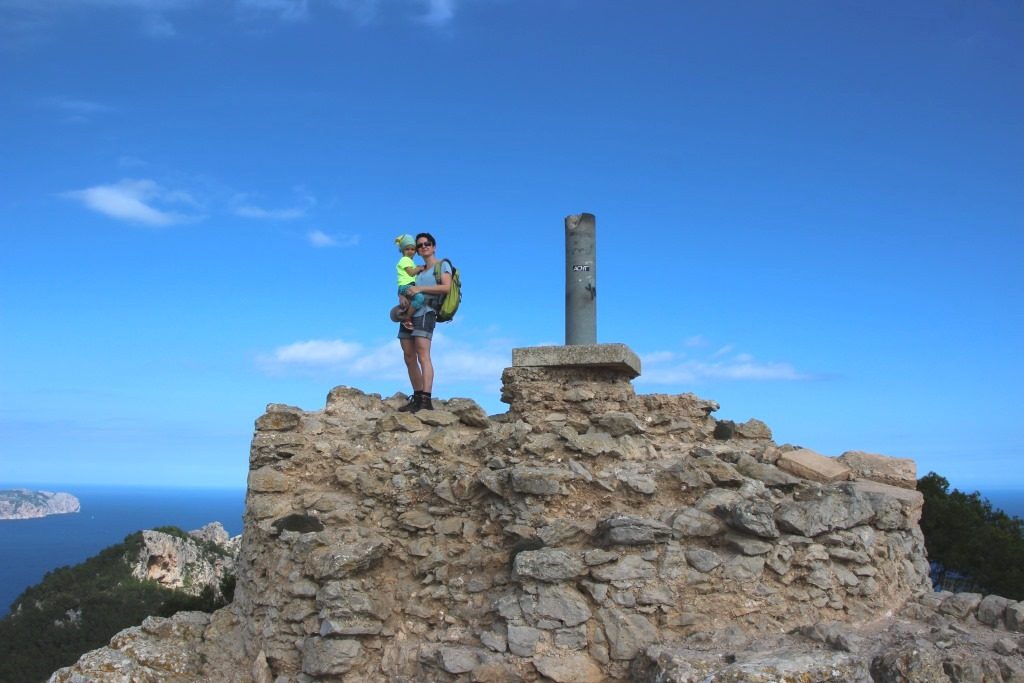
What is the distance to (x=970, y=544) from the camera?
1844 centimetres

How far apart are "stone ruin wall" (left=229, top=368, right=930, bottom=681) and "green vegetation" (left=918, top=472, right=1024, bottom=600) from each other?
37.7 ft

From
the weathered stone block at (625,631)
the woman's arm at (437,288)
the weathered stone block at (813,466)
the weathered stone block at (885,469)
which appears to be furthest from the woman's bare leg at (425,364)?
the weathered stone block at (885,469)

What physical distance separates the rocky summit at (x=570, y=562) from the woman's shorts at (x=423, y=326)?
4.17ft

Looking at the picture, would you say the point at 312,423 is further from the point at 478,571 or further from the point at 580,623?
the point at 580,623

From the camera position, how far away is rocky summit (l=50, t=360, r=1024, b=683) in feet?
22.6

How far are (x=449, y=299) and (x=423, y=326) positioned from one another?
0.50m

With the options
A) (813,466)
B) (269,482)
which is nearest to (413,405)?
(269,482)

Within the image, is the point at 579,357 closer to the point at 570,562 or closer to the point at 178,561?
the point at 570,562

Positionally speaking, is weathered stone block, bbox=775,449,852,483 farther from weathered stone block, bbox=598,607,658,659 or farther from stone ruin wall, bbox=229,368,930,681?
weathered stone block, bbox=598,607,658,659

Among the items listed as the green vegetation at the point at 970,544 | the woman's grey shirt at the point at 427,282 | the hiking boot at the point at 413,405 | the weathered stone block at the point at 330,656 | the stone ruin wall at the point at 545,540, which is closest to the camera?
the stone ruin wall at the point at 545,540

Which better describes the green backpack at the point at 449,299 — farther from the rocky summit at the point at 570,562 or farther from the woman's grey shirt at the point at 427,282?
the rocky summit at the point at 570,562

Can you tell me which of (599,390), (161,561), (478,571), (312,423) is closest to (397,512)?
(478,571)

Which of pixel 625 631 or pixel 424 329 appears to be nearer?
pixel 625 631

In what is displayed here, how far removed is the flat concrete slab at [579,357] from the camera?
373 inches
